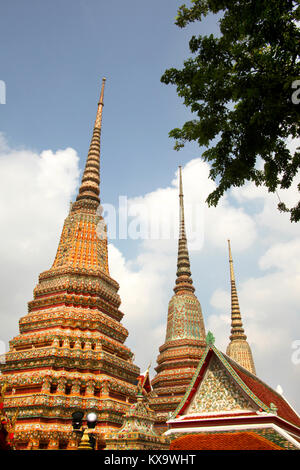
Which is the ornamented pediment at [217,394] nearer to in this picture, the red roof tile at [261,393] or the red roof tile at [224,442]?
the red roof tile at [261,393]

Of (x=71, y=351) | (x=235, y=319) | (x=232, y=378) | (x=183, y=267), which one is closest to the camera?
(x=232, y=378)

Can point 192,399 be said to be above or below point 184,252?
below

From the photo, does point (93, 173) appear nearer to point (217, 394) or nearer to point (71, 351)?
point (71, 351)

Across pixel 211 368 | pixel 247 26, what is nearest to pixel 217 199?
pixel 247 26

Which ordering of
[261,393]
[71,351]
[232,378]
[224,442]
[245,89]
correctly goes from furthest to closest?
[71,351], [261,393], [232,378], [224,442], [245,89]

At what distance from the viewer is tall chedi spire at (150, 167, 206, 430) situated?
2381 cm

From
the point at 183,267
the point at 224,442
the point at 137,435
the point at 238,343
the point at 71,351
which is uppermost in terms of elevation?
the point at 183,267

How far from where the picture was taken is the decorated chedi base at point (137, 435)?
1038 centimetres

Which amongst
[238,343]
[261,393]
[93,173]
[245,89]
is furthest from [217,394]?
A: [238,343]

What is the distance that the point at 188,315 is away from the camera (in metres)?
27.9

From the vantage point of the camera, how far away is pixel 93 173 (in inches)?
1048

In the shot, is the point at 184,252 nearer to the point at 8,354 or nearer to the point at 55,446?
the point at 8,354

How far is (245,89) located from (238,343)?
3347 cm

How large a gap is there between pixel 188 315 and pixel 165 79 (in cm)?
2267
